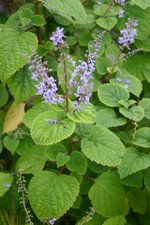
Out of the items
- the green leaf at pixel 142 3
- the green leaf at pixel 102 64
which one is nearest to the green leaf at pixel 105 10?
the green leaf at pixel 142 3

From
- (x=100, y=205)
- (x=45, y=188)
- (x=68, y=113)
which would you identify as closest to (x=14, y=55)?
(x=68, y=113)

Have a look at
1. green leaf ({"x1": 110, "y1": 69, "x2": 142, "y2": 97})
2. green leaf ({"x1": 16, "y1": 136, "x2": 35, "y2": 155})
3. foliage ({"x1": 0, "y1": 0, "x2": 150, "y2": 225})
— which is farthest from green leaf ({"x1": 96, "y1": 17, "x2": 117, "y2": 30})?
green leaf ({"x1": 16, "y1": 136, "x2": 35, "y2": 155})

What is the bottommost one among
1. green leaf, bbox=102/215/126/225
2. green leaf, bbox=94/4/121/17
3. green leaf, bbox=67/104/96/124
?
green leaf, bbox=102/215/126/225

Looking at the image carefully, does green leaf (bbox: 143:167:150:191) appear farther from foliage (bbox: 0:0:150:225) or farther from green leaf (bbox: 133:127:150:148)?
green leaf (bbox: 133:127:150:148)

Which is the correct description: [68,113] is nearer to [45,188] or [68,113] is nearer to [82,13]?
[45,188]

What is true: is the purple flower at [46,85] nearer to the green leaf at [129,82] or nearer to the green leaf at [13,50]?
the green leaf at [13,50]

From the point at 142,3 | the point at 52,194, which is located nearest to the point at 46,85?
the point at 52,194

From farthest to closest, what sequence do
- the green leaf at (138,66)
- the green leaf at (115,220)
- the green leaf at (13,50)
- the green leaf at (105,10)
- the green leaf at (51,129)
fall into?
the green leaf at (138,66), the green leaf at (105,10), the green leaf at (13,50), the green leaf at (115,220), the green leaf at (51,129)
